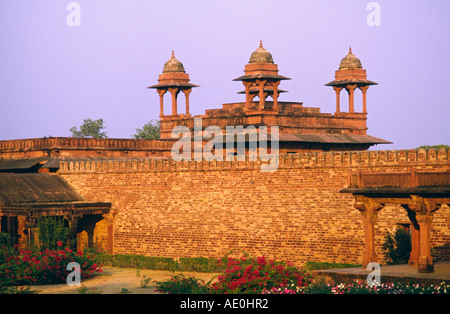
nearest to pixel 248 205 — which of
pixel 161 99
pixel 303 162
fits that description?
pixel 303 162

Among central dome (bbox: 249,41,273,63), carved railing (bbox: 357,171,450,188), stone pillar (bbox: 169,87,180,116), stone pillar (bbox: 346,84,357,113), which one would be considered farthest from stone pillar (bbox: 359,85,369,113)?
carved railing (bbox: 357,171,450,188)

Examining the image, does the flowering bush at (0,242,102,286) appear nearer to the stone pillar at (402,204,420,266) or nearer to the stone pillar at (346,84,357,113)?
the stone pillar at (402,204,420,266)

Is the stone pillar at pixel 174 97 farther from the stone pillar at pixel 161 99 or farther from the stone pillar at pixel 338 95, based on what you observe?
the stone pillar at pixel 338 95

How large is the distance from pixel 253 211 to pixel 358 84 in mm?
20037

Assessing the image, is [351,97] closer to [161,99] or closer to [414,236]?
[161,99]

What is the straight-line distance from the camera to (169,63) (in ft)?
153

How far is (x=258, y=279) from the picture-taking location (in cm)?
1889

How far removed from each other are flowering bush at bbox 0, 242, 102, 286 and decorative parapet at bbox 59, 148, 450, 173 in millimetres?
6285

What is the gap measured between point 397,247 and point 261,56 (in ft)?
64.3

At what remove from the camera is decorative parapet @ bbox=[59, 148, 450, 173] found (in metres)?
23.1
